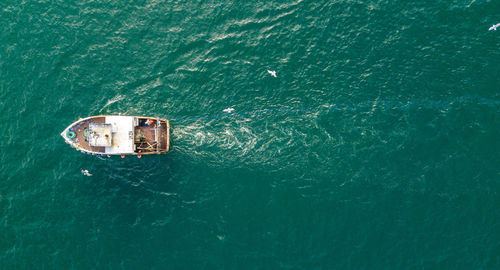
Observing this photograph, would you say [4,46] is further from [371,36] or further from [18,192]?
[371,36]

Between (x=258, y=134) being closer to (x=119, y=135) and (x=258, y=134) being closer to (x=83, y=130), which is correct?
(x=119, y=135)

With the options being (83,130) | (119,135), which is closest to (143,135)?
(119,135)

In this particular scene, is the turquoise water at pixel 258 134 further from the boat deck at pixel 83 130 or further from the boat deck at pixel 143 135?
the boat deck at pixel 83 130

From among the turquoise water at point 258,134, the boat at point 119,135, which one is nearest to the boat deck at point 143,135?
the boat at point 119,135

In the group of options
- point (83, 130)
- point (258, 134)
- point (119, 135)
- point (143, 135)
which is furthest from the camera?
point (258, 134)

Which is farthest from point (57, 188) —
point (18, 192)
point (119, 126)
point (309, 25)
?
point (309, 25)

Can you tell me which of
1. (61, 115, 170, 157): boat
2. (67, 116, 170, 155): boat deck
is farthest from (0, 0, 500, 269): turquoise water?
(61, 115, 170, 157): boat
